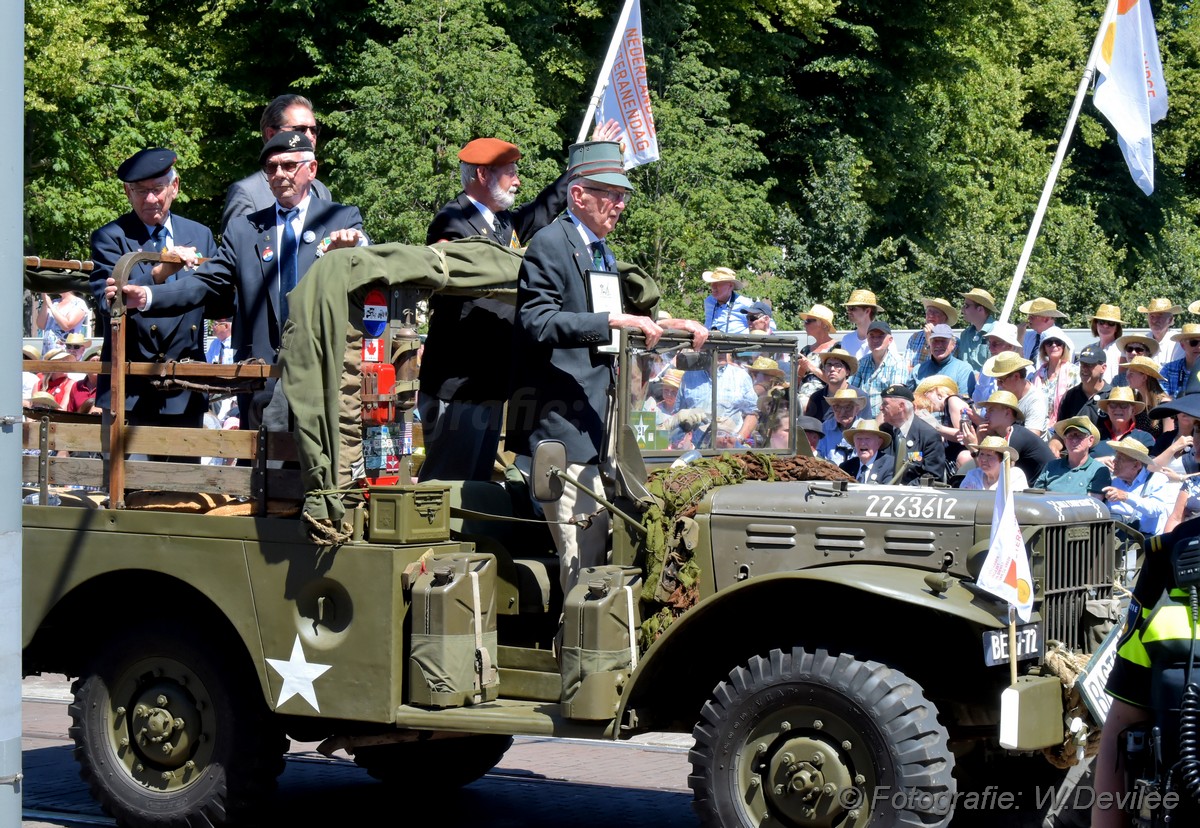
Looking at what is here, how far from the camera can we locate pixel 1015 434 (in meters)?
9.88

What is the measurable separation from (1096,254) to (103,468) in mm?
18001

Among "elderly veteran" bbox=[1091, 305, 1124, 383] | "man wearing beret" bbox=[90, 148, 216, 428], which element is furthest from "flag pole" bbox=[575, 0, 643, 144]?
"man wearing beret" bbox=[90, 148, 216, 428]

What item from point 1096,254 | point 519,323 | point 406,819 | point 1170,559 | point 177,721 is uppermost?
point 1096,254

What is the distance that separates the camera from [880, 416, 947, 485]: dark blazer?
32.3ft

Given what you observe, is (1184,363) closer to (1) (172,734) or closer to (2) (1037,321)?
(2) (1037,321)

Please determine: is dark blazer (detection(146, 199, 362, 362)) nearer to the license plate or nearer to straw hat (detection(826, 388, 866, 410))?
the license plate

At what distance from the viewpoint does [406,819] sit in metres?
7.86

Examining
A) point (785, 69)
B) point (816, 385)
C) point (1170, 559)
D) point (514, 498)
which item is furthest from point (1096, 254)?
point (1170, 559)

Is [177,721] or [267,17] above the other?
[267,17]

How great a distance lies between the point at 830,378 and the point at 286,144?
15.6 ft

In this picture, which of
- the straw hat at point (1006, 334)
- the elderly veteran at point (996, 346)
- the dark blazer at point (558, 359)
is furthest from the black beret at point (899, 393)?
the dark blazer at point (558, 359)

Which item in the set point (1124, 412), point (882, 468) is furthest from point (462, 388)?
point (1124, 412)

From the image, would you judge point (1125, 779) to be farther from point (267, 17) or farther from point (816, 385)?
point (267, 17)

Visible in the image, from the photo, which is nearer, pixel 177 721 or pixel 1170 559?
pixel 1170 559
